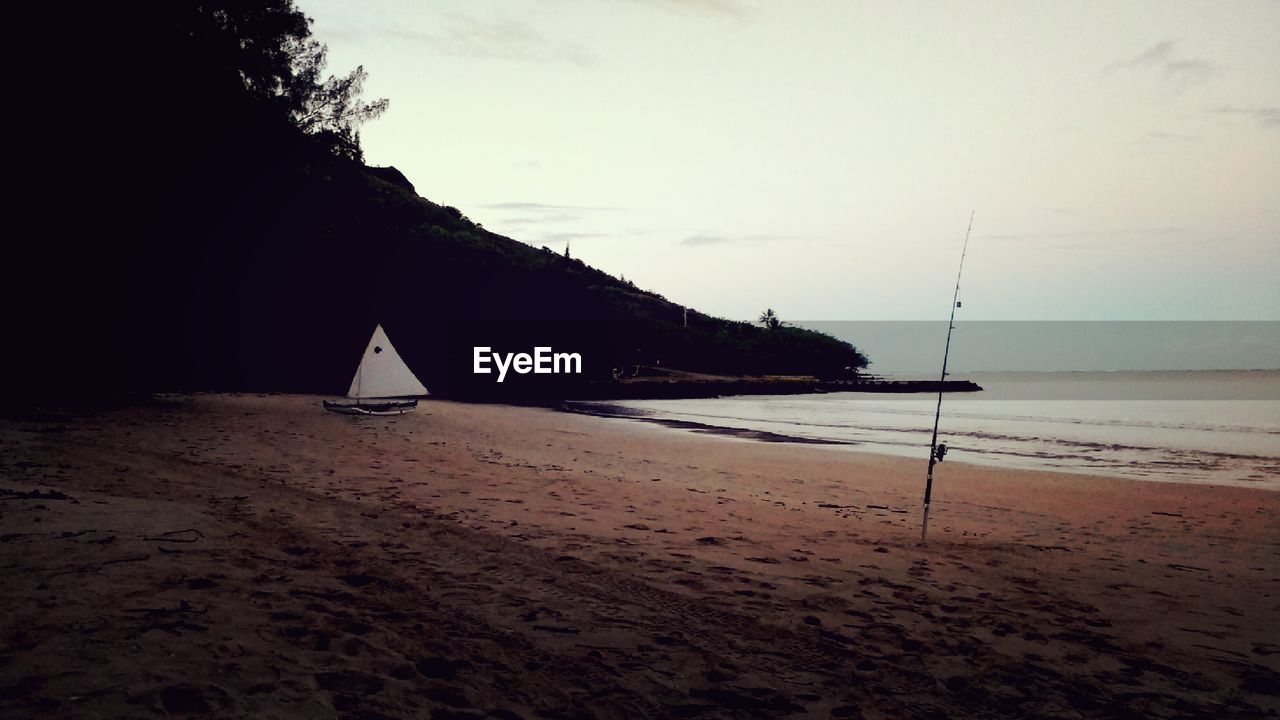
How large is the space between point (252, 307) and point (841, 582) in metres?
31.5

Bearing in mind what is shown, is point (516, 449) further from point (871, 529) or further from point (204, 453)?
point (871, 529)

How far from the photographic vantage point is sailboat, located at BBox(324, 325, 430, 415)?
977 inches

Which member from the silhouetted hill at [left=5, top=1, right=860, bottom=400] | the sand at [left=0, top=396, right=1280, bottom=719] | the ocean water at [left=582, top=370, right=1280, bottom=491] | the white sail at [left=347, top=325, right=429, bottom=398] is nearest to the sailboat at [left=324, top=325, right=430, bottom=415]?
the white sail at [left=347, top=325, right=429, bottom=398]

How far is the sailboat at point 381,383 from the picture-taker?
81.4 feet

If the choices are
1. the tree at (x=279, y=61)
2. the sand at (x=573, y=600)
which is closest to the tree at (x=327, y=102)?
the tree at (x=279, y=61)

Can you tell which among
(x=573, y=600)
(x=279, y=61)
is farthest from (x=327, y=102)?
(x=573, y=600)

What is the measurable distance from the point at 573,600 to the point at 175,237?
22.2m

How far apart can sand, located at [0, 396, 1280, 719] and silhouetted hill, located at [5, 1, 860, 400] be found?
9617 millimetres

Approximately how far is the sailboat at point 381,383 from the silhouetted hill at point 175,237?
549 cm

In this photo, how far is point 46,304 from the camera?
64.0 feet

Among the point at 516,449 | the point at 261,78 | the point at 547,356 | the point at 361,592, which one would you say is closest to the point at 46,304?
the point at 261,78

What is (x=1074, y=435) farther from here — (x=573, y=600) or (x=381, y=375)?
(x=573, y=600)

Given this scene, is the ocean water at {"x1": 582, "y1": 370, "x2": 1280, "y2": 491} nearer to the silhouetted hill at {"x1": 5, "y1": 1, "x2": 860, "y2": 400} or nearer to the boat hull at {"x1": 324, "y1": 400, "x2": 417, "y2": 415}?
the boat hull at {"x1": 324, "y1": 400, "x2": 417, "y2": 415}

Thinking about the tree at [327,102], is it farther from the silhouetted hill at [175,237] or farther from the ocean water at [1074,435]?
the ocean water at [1074,435]
